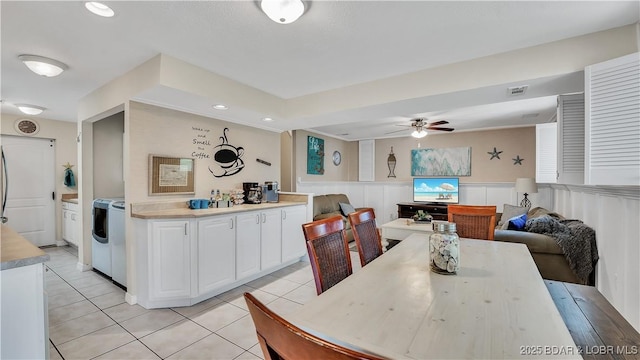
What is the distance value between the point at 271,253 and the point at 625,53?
12.4 ft

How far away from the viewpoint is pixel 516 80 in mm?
2305

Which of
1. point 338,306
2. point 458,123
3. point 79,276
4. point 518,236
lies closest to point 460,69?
point 518,236

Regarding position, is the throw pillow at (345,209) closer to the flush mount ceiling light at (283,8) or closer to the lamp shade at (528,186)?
the lamp shade at (528,186)

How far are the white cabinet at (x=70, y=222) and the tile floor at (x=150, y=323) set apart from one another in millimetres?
1349

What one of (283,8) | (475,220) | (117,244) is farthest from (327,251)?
(117,244)

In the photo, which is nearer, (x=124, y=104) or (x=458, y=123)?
(x=124, y=104)

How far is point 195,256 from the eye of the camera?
107 inches

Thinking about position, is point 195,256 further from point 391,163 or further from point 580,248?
point 391,163

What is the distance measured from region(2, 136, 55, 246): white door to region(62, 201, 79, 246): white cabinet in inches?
8.2

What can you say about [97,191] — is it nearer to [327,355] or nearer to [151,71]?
[151,71]

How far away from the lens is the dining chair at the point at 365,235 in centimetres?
183

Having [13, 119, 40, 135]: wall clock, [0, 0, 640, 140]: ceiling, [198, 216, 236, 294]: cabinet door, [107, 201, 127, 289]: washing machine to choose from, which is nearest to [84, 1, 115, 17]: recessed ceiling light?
[0, 0, 640, 140]: ceiling

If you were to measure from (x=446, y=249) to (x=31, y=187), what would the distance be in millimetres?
6510

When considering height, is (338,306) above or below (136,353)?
above
